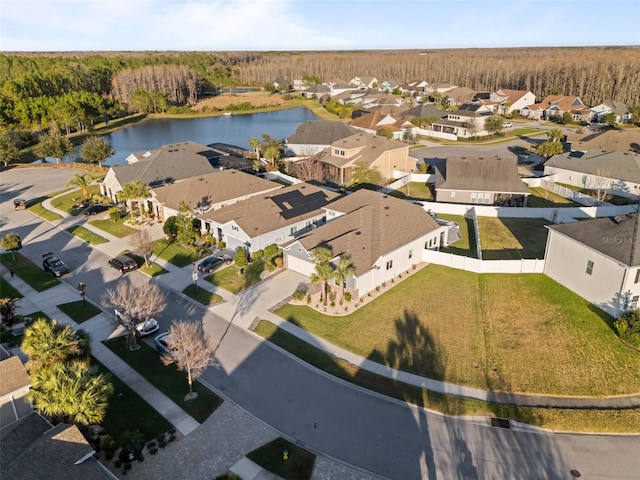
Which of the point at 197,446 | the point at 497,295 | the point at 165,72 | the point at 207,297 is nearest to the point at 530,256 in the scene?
the point at 497,295

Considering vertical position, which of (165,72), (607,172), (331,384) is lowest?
(331,384)

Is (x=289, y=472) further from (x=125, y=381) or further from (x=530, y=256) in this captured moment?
(x=530, y=256)

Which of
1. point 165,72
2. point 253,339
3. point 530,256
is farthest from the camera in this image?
point 165,72

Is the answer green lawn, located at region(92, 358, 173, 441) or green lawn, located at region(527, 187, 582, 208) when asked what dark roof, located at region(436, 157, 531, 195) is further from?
green lawn, located at region(92, 358, 173, 441)

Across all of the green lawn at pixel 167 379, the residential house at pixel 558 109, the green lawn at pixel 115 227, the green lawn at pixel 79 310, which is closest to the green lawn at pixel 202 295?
the green lawn at pixel 167 379

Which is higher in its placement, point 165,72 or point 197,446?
point 165,72

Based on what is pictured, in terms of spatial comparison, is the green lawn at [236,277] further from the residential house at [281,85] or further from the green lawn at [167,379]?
the residential house at [281,85]
